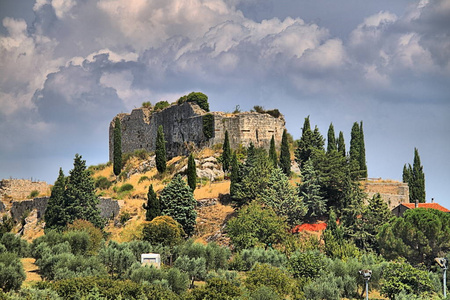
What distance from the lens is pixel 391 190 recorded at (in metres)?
60.3

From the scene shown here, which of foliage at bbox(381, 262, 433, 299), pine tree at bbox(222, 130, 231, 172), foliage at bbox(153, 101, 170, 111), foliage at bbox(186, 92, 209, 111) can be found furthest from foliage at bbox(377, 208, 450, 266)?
foliage at bbox(153, 101, 170, 111)

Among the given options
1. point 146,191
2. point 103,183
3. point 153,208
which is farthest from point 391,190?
point 103,183

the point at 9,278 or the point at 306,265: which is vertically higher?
the point at 9,278

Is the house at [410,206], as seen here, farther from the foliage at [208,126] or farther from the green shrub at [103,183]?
the green shrub at [103,183]

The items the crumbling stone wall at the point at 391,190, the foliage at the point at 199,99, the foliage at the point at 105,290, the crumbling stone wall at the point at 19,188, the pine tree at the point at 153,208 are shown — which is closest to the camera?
the foliage at the point at 105,290

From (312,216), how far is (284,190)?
4.07 meters

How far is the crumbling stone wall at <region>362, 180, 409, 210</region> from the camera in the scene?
59.2m

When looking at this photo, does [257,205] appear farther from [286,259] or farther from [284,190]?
[286,259]

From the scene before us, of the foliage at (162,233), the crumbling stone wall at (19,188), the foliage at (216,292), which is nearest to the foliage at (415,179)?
the foliage at (162,233)

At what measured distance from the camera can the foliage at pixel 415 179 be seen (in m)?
63.2

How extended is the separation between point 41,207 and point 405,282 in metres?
40.0

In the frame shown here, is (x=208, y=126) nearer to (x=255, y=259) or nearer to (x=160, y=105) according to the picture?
(x=160, y=105)

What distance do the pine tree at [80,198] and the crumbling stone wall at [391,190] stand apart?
2470 centimetres

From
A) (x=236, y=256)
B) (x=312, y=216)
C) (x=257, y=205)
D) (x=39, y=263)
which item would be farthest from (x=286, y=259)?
(x=39, y=263)
